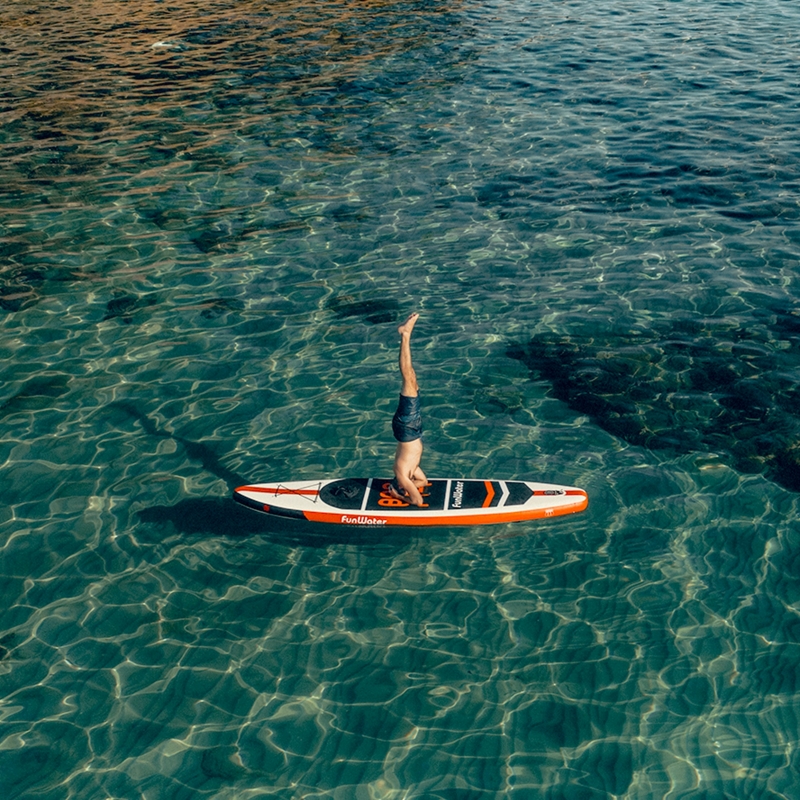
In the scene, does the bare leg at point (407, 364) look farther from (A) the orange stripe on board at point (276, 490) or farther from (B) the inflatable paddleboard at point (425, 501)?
(A) the orange stripe on board at point (276, 490)

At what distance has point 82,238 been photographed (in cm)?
2222

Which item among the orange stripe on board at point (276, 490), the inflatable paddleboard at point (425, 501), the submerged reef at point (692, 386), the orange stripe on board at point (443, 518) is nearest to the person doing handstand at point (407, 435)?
the inflatable paddleboard at point (425, 501)

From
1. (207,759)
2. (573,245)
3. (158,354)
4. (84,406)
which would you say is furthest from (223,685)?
(573,245)

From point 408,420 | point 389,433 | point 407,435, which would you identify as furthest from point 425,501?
point 389,433

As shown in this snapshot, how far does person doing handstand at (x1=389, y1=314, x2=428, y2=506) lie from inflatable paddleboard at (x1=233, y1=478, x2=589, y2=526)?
0.60 feet

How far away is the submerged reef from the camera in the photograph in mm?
15008

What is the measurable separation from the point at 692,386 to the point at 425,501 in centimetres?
626

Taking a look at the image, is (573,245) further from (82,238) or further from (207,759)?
(207,759)

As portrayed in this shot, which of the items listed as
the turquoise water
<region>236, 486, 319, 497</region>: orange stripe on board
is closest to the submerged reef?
the turquoise water

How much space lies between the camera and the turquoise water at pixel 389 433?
34.8 ft

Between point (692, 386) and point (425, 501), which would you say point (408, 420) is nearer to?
point (425, 501)

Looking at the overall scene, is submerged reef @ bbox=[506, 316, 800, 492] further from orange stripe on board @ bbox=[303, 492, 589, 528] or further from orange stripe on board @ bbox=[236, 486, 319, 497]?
orange stripe on board @ bbox=[236, 486, 319, 497]

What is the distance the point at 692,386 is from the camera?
16.3m

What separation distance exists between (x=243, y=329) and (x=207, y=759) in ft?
33.4
